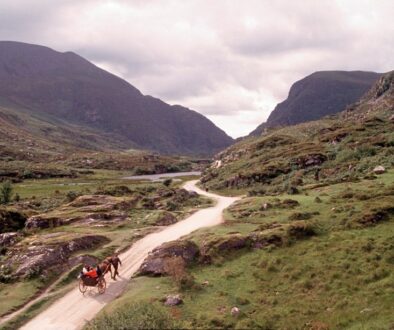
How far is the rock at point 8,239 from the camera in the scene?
144 feet

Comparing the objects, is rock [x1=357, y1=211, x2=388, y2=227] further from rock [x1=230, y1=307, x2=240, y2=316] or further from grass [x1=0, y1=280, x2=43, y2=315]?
grass [x1=0, y1=280, x2=43, y2=315]

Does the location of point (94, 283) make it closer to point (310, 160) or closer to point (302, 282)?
point (302, 282)

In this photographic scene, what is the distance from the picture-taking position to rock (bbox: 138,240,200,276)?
34.4 meters

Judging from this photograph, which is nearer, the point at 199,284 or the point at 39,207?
the point at 199,284

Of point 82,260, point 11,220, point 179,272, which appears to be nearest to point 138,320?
point 179,272

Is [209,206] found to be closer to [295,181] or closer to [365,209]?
[295,181]

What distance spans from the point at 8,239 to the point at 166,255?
19.0 m

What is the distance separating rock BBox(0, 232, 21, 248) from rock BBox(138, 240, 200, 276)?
16.8m

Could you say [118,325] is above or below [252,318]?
above

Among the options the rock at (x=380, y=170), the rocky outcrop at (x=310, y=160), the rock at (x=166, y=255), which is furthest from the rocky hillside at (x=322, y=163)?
the rock at (x=166, y=255)

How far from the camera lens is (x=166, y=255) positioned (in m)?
35.5

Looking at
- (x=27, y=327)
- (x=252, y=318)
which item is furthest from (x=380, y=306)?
(x=27, y=327)

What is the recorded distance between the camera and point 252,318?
25688mm

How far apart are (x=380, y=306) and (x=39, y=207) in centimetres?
6143
